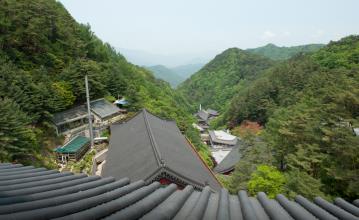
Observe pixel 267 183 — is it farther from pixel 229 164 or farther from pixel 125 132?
pixel 229 164

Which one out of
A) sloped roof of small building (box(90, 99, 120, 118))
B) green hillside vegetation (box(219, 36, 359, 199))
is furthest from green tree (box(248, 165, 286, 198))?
sloped roof of small building (box(90, 99, 120, 118))

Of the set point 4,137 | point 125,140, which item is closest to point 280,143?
point 125,140

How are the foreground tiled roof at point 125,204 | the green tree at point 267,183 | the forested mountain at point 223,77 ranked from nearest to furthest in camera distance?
the foreground tiled roof at point 125,204 → the green tree at point 267,183 → the forested mountain at point 223,77

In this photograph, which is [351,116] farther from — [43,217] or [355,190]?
[43,217]

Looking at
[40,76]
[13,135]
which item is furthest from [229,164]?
[13,135]

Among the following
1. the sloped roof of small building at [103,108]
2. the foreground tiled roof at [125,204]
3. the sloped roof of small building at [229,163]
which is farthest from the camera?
the sloped roof of small building at [229,163]

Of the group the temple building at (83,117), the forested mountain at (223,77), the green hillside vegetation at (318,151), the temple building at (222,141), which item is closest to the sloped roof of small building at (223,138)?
the temple building at (222,141)

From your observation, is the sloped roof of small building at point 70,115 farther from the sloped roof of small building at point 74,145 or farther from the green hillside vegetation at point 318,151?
the green hillside vegetation at point 318,151
